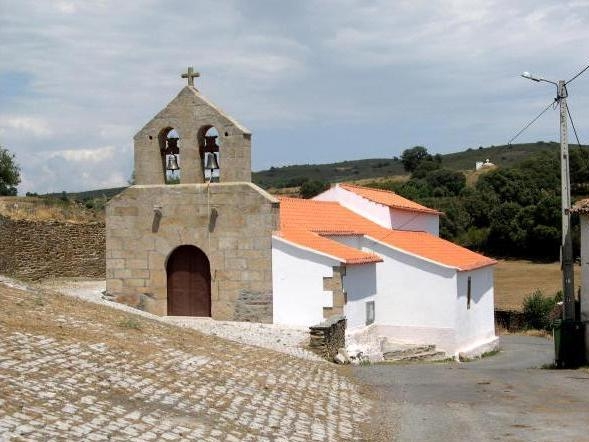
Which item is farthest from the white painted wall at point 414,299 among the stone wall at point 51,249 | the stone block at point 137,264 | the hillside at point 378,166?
the hillside at point 378,166

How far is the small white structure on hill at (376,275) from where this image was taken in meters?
21.5

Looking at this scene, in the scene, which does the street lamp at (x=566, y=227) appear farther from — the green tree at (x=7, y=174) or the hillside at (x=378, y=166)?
the hillside at (x=378, y=166)

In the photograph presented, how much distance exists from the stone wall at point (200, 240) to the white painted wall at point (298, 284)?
247 mm

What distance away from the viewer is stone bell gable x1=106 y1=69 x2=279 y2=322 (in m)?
21.7

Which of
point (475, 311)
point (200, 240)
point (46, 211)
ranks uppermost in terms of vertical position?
point (46, 211)

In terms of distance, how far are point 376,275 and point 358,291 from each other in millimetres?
2424

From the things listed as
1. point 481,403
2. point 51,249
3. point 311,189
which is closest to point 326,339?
Answer: point 481,403

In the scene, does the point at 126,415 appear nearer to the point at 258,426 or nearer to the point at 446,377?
the point at 258,426

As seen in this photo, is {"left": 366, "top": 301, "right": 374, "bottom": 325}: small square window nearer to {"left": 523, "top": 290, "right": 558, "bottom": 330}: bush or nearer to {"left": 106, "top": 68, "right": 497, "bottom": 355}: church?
{"left": 106, "top": 68, "right": 497, "bottom": 355}: church

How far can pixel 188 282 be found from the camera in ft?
74.6

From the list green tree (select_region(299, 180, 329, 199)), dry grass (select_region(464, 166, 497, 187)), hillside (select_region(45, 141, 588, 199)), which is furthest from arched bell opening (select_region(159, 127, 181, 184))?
hillside (select_region(45, 141, 588, 199))

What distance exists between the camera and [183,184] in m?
22.3

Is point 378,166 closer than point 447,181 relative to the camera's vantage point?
No

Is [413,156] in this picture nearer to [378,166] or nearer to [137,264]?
[378,166]
